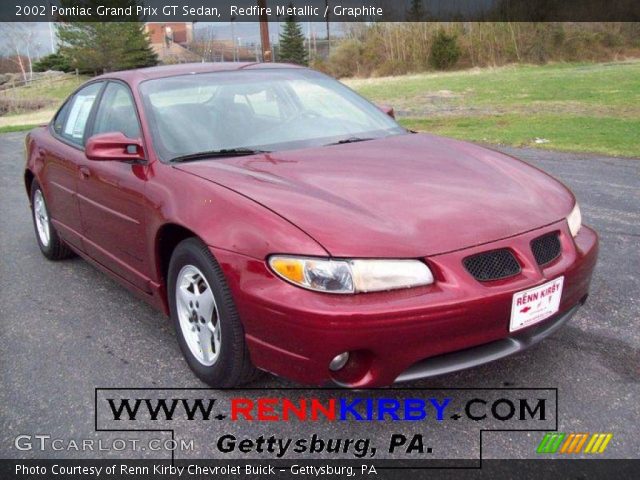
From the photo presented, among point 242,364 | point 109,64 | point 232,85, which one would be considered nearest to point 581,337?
point 242,364

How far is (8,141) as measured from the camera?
607 inches

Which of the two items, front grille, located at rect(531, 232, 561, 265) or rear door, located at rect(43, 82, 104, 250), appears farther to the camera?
rear door, located at rect(43, 82, 104, 250)

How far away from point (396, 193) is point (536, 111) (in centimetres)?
1371

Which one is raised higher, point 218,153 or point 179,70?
point 179,70

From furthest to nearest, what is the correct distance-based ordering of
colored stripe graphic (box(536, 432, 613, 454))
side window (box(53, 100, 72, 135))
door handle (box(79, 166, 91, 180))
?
side window (box(53, 100, 72, 135)) → door handle (box(79, 166, 91, 180)) → colored stripe graphic (box(536, 432, 613, 454))

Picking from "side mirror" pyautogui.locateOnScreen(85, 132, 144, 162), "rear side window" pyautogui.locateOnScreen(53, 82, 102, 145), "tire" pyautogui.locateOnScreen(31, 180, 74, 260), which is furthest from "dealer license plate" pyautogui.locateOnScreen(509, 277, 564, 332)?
"tire" pyautogui.locateOnScreen(31, 180, 74, 260)

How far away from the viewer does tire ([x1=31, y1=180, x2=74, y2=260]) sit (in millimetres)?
4727

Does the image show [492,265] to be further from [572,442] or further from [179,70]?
[179,70]

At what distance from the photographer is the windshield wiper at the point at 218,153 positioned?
124 inches

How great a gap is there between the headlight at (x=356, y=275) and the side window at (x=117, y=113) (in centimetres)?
162

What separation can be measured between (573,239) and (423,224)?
31.3 inches

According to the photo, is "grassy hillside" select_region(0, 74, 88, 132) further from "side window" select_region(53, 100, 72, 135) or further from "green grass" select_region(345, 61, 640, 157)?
"side window" select_region(53, 100, 72, 135)

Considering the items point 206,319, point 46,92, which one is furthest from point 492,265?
point 46,92

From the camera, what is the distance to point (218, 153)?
322 cm
